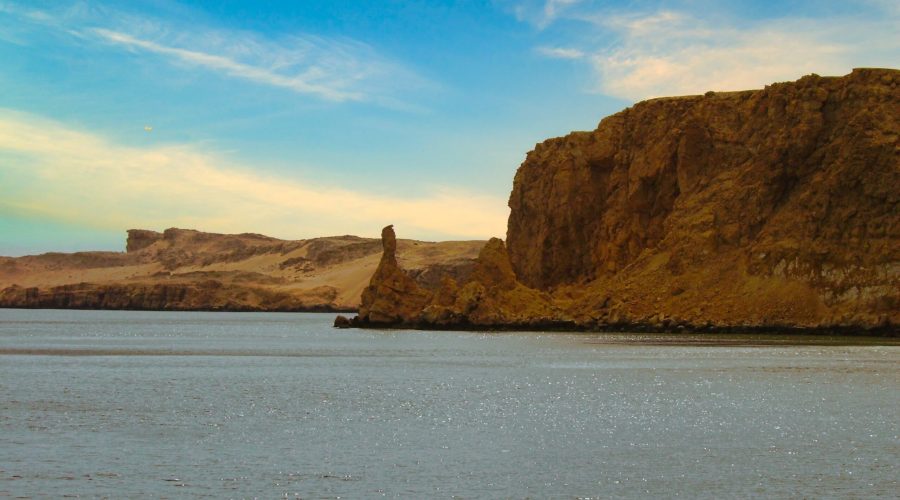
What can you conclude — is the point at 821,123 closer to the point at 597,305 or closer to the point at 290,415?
the point at 597,305

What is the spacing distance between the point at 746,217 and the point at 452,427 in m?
78.7

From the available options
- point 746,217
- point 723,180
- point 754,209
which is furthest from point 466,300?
point 754,209

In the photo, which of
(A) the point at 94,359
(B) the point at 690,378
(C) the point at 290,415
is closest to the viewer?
(C) the point at 290,415

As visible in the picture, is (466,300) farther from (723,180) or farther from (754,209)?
(754,209)

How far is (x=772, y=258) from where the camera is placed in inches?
4003

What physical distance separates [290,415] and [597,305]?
248 feet

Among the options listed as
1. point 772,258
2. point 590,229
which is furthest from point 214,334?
point 772,258

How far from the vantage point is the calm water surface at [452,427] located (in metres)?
24.4

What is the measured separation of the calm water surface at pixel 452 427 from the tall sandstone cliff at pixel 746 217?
108ft

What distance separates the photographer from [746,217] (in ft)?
349

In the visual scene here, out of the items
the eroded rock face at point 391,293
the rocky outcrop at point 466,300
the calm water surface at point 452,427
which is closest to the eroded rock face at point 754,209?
the rocky outcrop at point 466,300

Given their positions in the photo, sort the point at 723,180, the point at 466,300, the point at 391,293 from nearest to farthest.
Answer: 1. the point at 466,300
2. the point at 723,180
3. the point at 391,293

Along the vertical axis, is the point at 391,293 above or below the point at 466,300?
above

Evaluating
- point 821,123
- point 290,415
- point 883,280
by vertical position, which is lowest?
point 290,415
